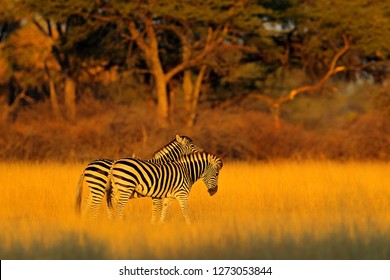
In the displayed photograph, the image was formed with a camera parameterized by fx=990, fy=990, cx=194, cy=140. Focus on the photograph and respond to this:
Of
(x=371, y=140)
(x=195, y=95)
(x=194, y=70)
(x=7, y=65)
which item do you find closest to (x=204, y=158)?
(x=371, y=140)

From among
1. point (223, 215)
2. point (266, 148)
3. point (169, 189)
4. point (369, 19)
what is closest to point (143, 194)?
point (169, 189)

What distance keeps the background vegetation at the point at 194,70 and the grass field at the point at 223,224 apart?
27.3 ft

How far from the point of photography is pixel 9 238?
10.2 metres

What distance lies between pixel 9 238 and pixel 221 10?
798 inches

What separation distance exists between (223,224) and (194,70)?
920 inches

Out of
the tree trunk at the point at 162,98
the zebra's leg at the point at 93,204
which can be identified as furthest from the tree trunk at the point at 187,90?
the zebra's leg at the point at 93,204

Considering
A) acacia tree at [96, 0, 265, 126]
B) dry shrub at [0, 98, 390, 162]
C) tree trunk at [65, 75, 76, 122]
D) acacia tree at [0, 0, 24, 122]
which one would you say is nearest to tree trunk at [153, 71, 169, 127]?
acacia tree at [96, 0, 265, 126]

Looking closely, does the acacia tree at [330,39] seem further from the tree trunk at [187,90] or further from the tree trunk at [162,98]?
the tree trunk at [162,98]

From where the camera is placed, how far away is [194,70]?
113 ft

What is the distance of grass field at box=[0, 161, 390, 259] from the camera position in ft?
30.8

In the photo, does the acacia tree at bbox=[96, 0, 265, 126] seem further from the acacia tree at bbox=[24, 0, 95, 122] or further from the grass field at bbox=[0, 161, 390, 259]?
the grass field at bbox=[0, 161, 390, 259]

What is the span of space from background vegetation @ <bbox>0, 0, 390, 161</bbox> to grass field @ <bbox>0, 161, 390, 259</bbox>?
8.32 meters
